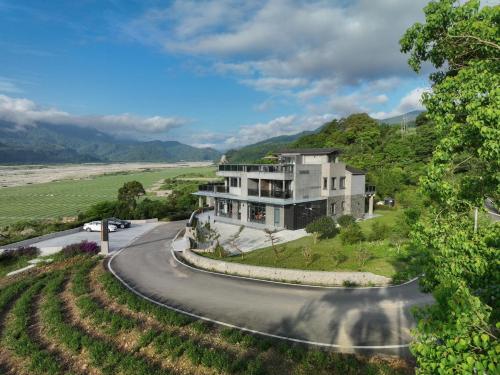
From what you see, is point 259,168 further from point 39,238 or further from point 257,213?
point 39,238

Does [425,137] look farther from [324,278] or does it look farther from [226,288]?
[226,288]

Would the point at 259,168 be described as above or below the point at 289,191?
above

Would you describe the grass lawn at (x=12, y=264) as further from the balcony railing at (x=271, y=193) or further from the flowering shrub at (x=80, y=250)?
the balcony railing at (x=271, y=193)

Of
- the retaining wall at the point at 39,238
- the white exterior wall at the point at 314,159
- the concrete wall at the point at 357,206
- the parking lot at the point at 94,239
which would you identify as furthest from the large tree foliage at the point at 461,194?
the retaining wall at the point at 39,238

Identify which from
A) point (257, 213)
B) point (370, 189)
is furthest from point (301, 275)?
point (370, 189)

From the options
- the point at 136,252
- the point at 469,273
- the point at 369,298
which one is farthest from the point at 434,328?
the point at 136,252
